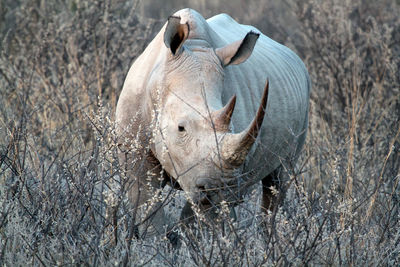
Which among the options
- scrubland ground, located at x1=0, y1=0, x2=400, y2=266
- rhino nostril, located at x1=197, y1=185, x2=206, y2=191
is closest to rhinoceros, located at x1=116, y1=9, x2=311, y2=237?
rhino nostril, located at x1=197, y1=185, x2=206, y2=191

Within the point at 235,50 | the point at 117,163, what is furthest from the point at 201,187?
the point at 235,50

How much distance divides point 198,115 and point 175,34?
553 millimetres

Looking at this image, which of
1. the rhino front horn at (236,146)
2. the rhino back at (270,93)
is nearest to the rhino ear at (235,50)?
the rhino back at (270,93)

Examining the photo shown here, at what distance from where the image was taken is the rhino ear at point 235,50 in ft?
12.7

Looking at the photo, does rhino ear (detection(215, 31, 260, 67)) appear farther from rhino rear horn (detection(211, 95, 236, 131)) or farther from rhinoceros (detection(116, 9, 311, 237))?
rhino rear horn (detection(211, 95, 236, 131))

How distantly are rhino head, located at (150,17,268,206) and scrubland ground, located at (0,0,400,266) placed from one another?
235 millimetres

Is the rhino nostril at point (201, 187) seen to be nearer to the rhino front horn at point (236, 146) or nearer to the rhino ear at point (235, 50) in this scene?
the rhino front horn at point (236, 146)

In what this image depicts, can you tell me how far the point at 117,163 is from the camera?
339cm

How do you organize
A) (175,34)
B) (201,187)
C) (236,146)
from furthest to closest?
1. (175,34)
2. (201,187)
3. (236,146)

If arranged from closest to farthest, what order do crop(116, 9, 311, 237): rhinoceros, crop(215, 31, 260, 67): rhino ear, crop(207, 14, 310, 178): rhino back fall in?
1. crop(116, 9, 311, 237): rhinoceros
2. crop(215, 31, 260, 67): rhino ear
3. crop(207, 14, 310, 178): rhino back

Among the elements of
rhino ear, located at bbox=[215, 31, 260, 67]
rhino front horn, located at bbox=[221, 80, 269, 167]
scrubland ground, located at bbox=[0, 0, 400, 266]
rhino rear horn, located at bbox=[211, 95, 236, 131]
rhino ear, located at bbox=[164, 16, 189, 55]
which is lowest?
scrubland ground, located at bbox=[0, 0, 400, 266]

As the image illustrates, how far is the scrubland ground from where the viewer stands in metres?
3.24

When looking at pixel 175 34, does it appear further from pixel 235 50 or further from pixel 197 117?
pixel 197 117

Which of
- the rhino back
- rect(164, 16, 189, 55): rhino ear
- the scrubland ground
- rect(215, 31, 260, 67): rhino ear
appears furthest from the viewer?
the rhino back
